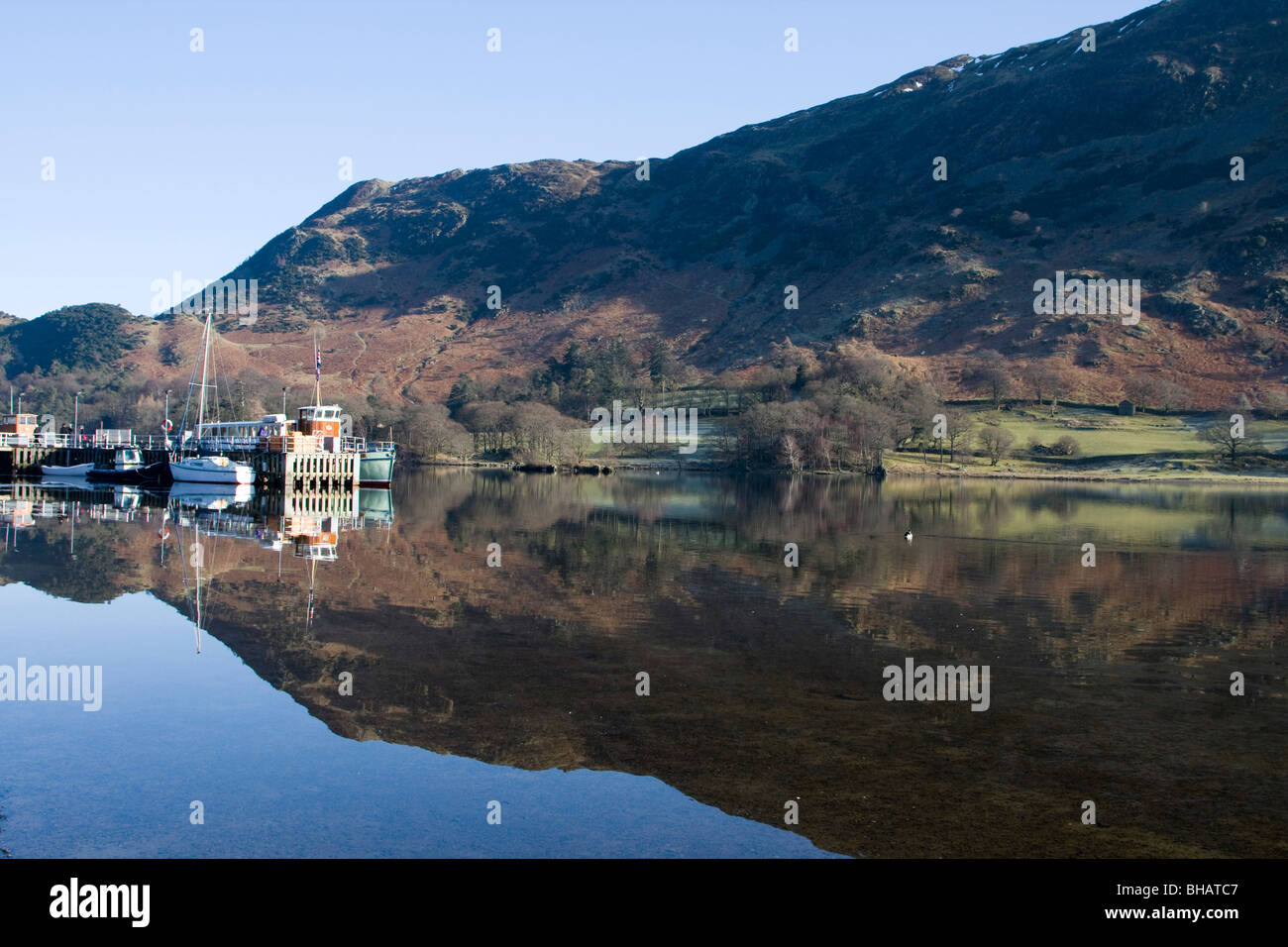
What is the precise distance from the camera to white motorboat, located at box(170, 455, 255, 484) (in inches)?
2876

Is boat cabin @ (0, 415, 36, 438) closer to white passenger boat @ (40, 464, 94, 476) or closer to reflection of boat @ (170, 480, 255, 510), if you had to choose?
white passenger boat @ (40, 464, 94, 476)

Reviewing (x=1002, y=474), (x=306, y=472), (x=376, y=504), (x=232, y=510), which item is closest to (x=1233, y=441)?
(x=1002, y=474)

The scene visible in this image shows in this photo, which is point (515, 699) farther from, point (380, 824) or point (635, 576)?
point (635, 576)

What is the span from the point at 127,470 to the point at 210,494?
17644 mm

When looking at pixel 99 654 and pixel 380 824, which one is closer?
pixel 380 824

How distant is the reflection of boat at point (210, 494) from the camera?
188 ft

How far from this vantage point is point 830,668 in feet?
60.4

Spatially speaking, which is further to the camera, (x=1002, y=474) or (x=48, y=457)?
(x=1002, y=474)

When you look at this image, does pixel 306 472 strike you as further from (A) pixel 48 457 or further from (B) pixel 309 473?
(A) pixel 48 457

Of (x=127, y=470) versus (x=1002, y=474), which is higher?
(x=127, y=470)

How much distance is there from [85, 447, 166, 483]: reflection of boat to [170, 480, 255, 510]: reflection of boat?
5.46ft
